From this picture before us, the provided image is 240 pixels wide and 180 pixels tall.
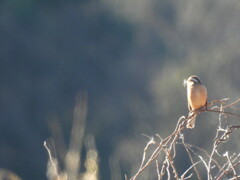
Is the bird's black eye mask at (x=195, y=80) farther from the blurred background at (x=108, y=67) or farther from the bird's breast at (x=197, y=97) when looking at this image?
the blurred background at (x=108, y=67)

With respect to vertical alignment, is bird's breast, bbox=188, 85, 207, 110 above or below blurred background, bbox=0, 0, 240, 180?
below

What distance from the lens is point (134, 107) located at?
20344 millimetres

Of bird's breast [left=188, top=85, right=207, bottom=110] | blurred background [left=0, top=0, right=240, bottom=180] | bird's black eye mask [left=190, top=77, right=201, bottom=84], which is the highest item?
blurred background [left=0, top=0, right=240, bottom=180]

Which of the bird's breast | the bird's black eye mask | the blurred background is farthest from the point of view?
the blurred background

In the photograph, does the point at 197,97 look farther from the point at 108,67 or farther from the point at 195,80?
the point at 108,67

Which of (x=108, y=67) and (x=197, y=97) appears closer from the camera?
(x=197, y=97)

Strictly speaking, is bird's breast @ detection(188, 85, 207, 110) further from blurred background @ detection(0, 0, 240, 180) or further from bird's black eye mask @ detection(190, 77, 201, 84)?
blurred background @ detection(0, 0, 240, 180)

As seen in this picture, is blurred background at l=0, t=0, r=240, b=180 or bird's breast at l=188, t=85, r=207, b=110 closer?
bird's breast at l=188, t=85, r=207, b=110

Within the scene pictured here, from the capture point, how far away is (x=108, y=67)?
2256 centimetres

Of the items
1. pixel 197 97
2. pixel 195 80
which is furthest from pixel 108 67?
pixel 197 97

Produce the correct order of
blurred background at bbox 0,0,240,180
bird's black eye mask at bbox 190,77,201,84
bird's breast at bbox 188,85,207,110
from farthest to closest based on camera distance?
blurred background at bbox 0,0,240,180, bird's black eye mask at bbox 190,77,201,84, bird's breast at bbox 188,85,207,110

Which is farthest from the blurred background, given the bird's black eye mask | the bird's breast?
the bird's breast

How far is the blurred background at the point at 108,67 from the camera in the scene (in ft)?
63.2

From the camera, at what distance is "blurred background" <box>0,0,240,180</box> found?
19.2 m
